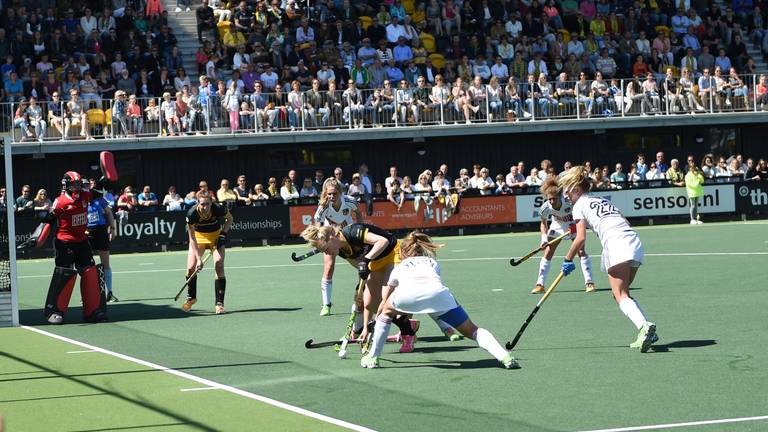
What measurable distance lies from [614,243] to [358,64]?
22.8 meters

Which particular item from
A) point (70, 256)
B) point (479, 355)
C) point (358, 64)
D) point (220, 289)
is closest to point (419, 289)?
point (479, 355)

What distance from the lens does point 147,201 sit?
30.8 meters

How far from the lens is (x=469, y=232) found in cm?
3262

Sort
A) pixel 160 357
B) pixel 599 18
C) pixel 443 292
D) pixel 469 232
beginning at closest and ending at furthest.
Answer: pixel 443 292
pixel 160 357
pixel 469 232
pixel 599 18

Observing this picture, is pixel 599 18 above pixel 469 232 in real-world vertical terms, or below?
above

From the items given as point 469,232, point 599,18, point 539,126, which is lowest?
point 469,232

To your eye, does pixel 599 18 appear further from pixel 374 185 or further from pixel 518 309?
pixel 518 309

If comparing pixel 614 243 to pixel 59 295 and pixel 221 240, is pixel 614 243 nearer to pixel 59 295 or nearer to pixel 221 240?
pixel 221 240

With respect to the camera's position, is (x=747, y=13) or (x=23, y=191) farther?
(x=747, y=13)

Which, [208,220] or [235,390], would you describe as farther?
[208,220]

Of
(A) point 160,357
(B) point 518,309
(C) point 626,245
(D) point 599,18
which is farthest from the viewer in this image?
(D) point 599,18

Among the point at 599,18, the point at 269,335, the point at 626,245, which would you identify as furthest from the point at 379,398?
the point at 599,18

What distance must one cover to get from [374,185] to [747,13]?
1499 centimetres

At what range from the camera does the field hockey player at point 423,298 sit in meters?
10.4
